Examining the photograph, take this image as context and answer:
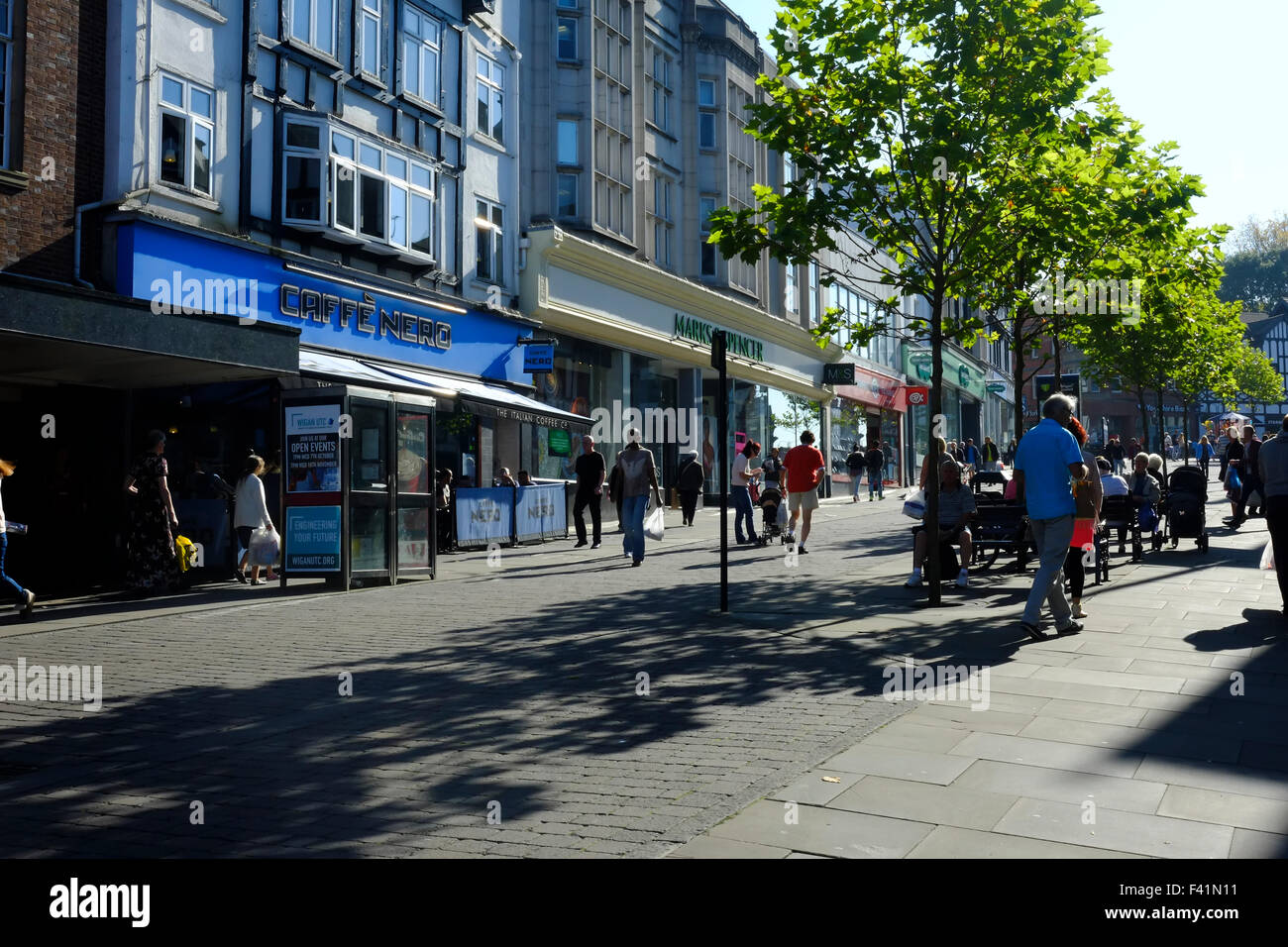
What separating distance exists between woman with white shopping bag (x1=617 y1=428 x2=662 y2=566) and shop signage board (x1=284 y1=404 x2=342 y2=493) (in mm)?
4325

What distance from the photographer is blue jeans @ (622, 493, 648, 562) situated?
52.8 ft

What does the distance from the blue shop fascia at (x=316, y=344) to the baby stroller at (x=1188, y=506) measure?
1038cm

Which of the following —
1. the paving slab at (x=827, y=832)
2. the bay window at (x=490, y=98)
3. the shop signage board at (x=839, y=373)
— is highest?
the bay window at (x=490, y=98)

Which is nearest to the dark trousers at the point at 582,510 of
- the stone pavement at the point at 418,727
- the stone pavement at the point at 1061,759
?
the stone pavement at the point at 418,727

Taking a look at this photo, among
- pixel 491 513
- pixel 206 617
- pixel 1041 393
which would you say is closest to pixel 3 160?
pixel 206 617

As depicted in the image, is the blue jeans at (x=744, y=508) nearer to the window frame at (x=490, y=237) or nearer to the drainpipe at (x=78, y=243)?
the window frame at (x=490, y=237)

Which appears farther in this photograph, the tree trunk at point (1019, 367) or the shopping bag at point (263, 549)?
the tree trunk at point (1019, 367)

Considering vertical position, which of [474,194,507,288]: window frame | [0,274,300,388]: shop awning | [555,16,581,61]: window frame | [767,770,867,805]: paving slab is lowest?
[767,770,867,805]: paving slab

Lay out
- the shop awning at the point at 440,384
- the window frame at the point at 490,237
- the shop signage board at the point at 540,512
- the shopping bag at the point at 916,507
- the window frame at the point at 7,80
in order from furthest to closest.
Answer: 1. the window frame at the point at 490,237
2. the shop signage board at the point at 540,512
3. the shop awning at the point at 440,384
4. the window frame at the point at 7,80
5. the shopping bag at the point at 916,507

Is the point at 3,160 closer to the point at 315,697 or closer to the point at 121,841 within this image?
the point at 315,697

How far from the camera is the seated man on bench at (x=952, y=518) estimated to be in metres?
12.6

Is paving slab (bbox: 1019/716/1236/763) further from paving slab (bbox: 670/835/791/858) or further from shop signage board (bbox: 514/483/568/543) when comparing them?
shop signage board (bbox: 514/483/568/543)

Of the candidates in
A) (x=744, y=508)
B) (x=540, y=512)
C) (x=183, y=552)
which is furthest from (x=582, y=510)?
(x=183, y=552)

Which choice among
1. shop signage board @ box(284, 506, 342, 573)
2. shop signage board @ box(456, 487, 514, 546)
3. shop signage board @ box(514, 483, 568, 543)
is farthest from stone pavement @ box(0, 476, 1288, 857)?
shop signage board @ box(514, 483, 568, 543)
